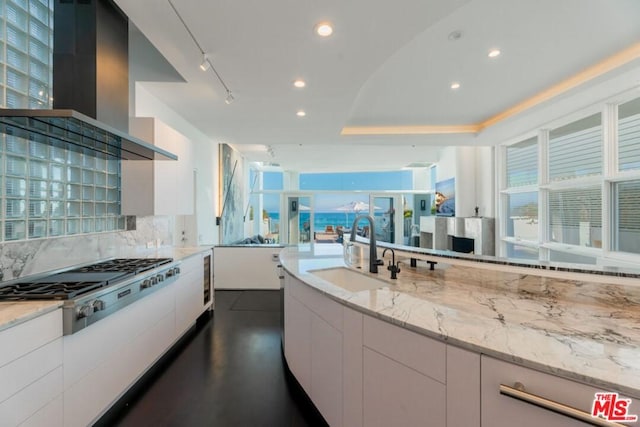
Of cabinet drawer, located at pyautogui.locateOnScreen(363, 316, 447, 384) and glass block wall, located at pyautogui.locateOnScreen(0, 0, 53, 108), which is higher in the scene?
glass block wall, located at pyautogui.locateOnScreen(0, 0, 53, 108)

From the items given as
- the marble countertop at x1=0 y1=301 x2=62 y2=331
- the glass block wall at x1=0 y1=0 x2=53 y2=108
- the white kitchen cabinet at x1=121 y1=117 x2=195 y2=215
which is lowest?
the marble countertop at x1=0 y1=301 x2=62 y2=331

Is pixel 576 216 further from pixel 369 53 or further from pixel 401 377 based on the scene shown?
pixel 401 377

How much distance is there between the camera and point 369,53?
7.11 ft

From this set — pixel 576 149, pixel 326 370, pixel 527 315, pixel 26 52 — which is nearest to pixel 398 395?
pixel 326 370

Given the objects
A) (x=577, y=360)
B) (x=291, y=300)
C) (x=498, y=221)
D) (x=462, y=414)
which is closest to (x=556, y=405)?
(x=577, y=360)

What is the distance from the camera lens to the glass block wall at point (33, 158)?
1615 millimetres

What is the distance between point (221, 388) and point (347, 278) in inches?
50.3

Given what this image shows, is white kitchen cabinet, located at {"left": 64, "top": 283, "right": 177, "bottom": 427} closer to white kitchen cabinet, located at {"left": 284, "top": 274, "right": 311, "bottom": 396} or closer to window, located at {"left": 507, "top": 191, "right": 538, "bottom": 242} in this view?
white kitchen cabinet, located at {"left": 284, "top": 274, "right": 311, "bottom": 396}

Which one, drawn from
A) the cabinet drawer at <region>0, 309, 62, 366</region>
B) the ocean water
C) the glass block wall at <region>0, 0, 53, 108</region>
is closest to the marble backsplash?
the cabinet drawer at <region>0, 309, 62, 366</region>

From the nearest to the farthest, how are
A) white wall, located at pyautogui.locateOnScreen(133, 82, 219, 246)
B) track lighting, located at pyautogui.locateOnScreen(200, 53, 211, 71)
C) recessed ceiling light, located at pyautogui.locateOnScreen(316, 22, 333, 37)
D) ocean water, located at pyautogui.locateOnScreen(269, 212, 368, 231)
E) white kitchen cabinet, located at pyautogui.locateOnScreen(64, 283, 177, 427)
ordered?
white kitchen cabinet, located at pyautogui.locateOnScreen(64, 283, 177, 427), recessed ceiling light, located at pyautogui.locateOnScreen(316, 22, 333, 37), track lighting, located at pyautogui.locateOnScreen(200, 53, 211, 71), white wall, located at pyautogui.locateOnScreen(133, 82, 219, 246), ocean water, located at pyautogui.locateOnScreen(269, 212, 368, 231)

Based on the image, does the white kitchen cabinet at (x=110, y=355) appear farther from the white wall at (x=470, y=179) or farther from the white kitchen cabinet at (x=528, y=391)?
the white wall at (x=470, y=179)

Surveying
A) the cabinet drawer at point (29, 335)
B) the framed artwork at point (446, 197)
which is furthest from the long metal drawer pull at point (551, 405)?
the framed artwork at point (446, 197)

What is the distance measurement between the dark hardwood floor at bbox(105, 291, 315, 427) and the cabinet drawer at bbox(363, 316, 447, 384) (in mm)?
996

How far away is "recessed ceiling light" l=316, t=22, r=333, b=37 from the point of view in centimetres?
183
